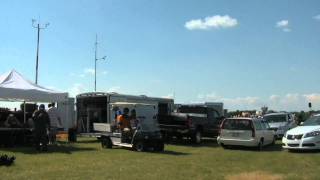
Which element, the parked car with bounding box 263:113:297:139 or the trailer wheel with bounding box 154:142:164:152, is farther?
the parked car with bounding box 263:113:297:139

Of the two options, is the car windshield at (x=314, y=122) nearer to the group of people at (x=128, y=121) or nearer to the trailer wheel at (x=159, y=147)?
the trailer wheel at (x=159, y=147)

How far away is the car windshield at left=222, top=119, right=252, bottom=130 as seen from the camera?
2305cm

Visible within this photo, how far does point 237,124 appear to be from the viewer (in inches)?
915

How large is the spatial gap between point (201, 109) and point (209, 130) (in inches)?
49.3

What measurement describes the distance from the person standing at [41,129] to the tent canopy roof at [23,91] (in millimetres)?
1467

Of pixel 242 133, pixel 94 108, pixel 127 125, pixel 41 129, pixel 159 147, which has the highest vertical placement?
pixel 94 108

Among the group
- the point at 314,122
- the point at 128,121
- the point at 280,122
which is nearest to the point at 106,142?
the point at 128,121

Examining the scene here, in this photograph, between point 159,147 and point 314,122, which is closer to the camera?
point 159,147

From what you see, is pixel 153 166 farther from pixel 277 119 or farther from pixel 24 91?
pixel 277 119

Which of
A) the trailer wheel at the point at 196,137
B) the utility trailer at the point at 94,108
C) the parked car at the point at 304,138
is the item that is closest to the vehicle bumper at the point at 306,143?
the parked car at the point at 304,138

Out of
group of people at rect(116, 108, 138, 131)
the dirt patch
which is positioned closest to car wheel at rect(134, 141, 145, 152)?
group of people at rect(116, 108, 138, 131)

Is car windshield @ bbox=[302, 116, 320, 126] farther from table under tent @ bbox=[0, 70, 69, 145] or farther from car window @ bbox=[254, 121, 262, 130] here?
table under tent @ bbox=[0, 70, 69, 145]

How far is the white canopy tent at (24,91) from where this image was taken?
21250 mm

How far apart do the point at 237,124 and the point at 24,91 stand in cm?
882
